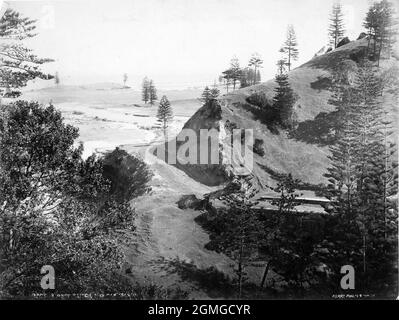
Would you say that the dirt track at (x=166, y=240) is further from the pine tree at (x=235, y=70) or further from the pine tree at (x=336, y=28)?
the pine tree at (x=336, y=28)

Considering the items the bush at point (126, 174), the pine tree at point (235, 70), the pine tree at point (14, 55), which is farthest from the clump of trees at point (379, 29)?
the pine tree at point (14, 55)

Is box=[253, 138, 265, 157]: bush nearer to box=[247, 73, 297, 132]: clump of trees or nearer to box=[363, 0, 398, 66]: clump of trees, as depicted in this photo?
box=[247, 73, 297, 132]: clump of trees

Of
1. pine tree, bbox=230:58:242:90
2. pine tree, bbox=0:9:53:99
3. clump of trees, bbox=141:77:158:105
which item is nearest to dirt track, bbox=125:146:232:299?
pine tree, bbox=0:9:53:99

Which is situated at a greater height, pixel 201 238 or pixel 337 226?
pixel 337 226

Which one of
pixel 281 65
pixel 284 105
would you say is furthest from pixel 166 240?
pixel 281 65
